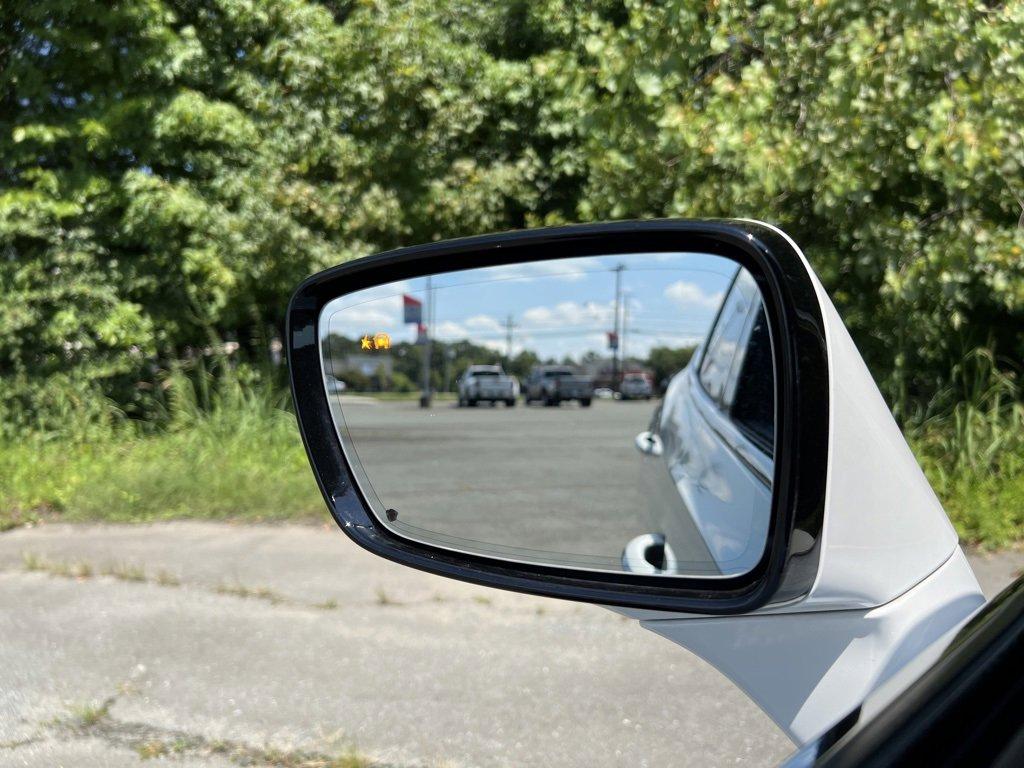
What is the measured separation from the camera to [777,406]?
974 millimetres

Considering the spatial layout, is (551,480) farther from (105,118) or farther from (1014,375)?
(105,118)

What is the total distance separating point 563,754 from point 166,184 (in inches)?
231

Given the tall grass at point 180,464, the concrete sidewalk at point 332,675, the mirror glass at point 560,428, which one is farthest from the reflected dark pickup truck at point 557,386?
the tall grass at point 180,464

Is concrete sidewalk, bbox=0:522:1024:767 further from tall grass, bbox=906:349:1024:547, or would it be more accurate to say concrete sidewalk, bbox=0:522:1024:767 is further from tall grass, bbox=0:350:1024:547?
tall grass, bbox=0:350:1024:547

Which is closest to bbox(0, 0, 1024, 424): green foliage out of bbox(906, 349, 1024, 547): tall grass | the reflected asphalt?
bbox(906, 349, 1024, 547): tall grass

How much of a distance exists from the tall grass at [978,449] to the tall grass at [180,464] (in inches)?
150

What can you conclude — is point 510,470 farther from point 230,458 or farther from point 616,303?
point 230,458

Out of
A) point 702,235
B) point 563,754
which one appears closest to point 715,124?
point 563,754

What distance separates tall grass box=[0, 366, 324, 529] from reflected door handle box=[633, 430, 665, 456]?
4199 mm

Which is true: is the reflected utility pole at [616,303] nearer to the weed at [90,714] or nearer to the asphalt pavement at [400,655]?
the asphalt pavement at [400,655]

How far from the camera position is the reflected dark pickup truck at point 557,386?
145 cm

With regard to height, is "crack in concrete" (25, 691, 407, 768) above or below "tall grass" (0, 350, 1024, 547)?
below

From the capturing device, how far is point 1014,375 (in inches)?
211

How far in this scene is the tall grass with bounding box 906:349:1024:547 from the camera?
15.4 ft
